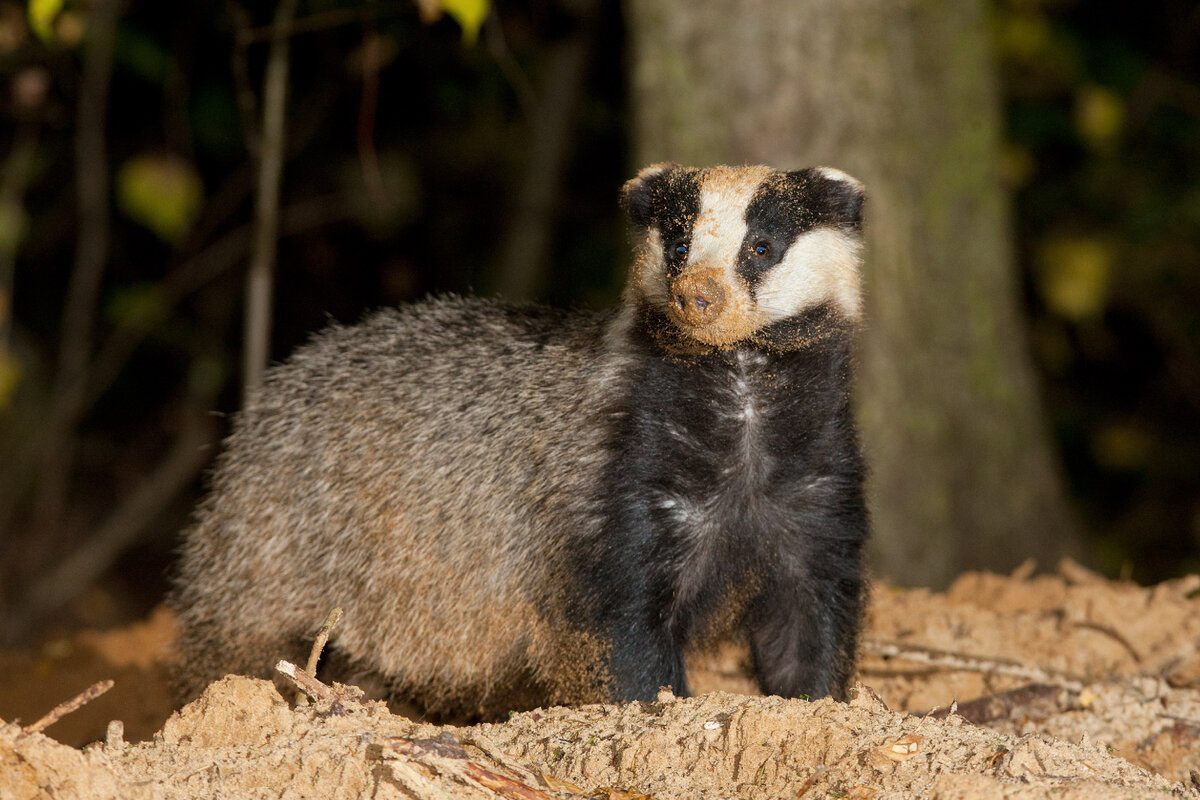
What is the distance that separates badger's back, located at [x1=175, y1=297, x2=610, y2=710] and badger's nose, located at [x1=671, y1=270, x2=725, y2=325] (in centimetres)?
46

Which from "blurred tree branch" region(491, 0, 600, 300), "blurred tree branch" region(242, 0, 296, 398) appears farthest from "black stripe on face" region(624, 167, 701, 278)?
"blurred tree branch" region(491, 0, 600, 300)

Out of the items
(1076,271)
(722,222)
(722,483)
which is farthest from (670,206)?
(1076,271)

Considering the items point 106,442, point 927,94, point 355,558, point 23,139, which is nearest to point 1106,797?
point 355,558

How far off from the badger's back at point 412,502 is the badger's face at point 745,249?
1.27ft

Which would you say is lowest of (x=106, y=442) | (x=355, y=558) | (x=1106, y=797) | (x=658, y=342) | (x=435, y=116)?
(x=106, y=442)

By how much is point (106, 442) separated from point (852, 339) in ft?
24.6

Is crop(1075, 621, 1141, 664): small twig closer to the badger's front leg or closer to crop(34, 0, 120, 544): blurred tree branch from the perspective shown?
the badger's front leg

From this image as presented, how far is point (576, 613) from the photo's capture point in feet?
11.0

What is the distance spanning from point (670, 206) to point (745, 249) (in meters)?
0.27

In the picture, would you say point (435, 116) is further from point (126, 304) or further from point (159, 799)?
point (159, 799)

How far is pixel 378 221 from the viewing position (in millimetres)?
9086

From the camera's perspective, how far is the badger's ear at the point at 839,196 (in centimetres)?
354

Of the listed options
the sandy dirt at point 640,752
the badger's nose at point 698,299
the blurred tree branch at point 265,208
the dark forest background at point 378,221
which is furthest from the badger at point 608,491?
the dark forest background at point 378,221

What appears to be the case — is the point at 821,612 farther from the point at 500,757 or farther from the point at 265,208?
the point at 265,208
